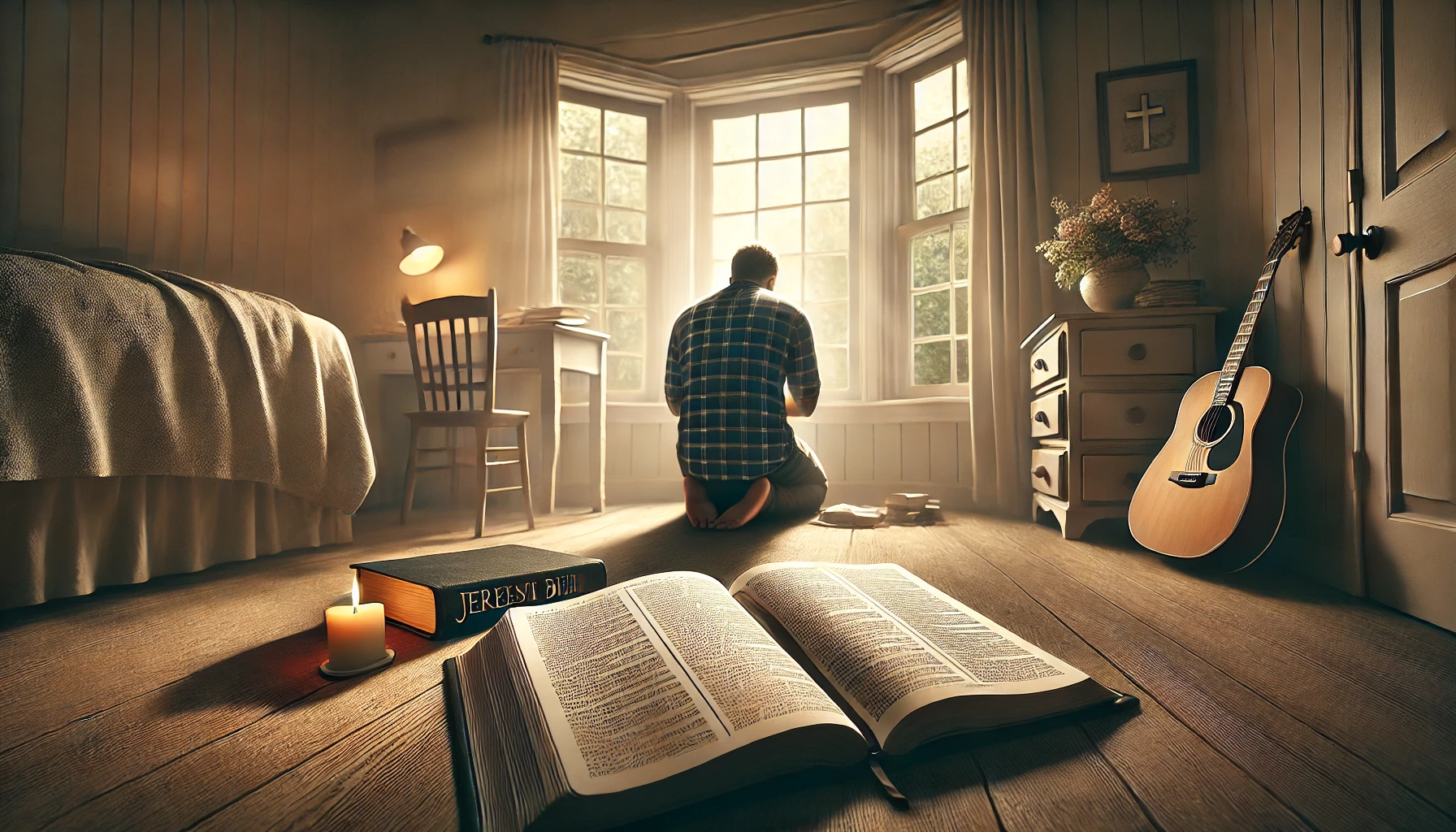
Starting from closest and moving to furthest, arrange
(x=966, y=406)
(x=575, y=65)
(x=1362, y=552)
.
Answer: (x=1362, y=552) → (x=966, y=406) → (x=575, y=65)

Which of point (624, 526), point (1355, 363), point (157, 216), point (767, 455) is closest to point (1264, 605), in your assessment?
point (1355, 363)

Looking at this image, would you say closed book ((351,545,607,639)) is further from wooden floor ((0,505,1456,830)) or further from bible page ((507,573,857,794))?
bible page ((507,573,857,794))

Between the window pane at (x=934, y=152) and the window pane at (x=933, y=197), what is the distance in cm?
4

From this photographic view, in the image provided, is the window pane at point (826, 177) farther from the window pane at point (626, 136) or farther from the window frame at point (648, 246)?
the window pane at point (626, 136)

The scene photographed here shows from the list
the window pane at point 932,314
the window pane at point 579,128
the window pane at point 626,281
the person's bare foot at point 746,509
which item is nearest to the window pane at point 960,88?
the window pane at point 932,314

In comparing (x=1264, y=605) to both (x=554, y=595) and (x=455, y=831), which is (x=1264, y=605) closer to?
(x=554, y=595)

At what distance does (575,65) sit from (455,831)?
12.9 ft

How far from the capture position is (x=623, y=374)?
3.88m

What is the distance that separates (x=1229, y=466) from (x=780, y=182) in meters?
2.83

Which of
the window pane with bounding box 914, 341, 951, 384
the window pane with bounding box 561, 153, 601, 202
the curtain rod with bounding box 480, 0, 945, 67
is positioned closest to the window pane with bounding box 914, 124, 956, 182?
the curtain rod with bounding box 480, 0, 945, 67

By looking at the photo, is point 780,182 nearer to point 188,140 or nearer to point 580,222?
point 580,222

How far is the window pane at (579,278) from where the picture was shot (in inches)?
150

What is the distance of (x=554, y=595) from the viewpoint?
1.04 m

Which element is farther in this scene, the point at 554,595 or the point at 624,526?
the point at 624,526
